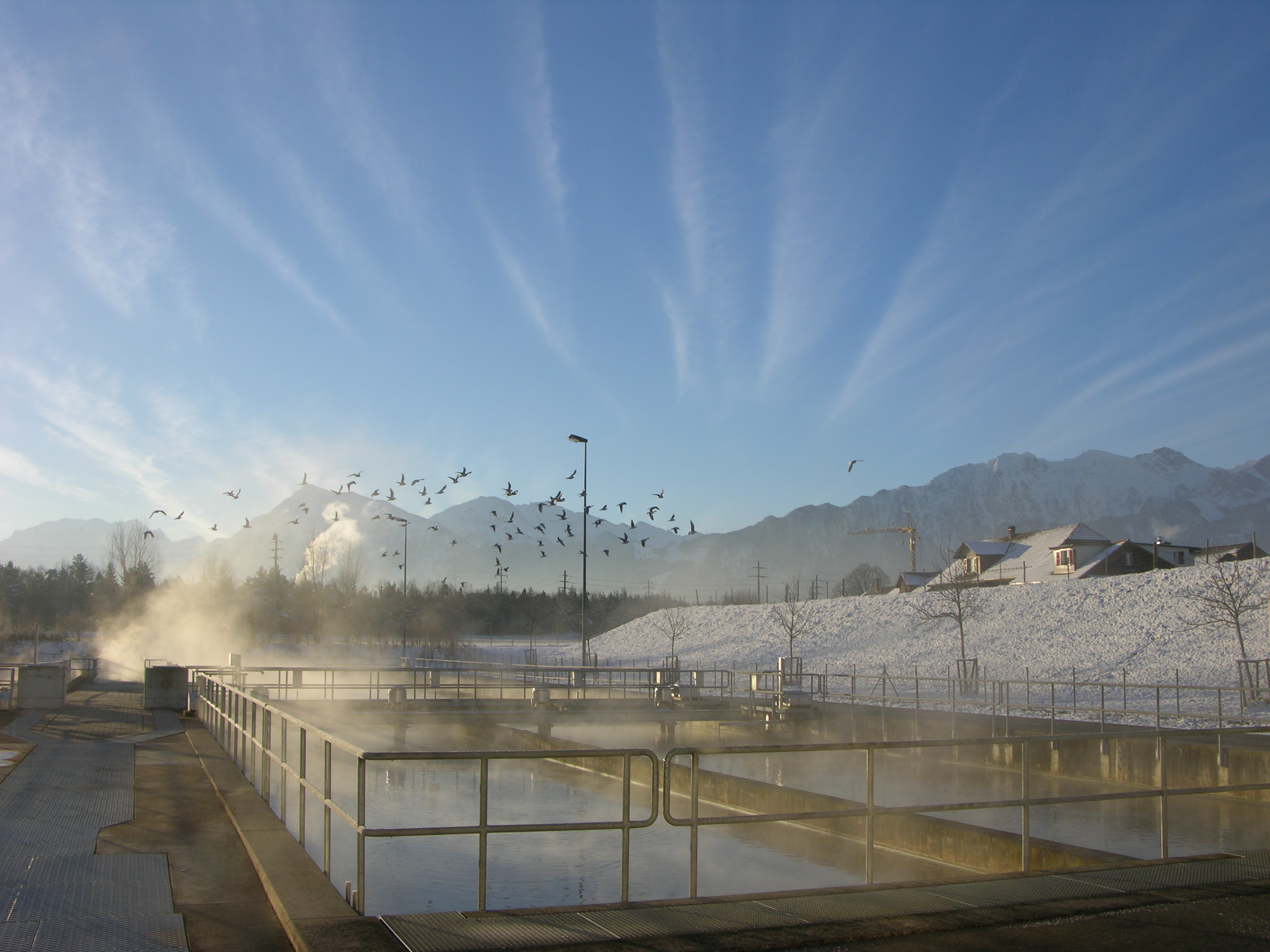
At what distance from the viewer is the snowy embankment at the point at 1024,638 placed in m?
43.2

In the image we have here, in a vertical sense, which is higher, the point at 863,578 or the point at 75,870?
the point at 863,578

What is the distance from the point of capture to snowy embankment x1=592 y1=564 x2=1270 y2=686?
4316 cm

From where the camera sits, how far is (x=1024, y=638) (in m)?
52.3

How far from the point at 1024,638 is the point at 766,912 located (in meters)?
50.0

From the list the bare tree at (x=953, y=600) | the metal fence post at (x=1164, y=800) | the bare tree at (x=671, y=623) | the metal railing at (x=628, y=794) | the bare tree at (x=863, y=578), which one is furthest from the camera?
the bare tree at (x=863, y=578)

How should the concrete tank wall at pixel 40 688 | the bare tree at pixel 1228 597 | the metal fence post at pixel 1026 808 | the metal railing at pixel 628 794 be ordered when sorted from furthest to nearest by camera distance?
the bare tree at pixel 1228 597 → the concrete tank wall at pixel 40 688 → the metal fence post at pixel 1026 808 → the metal railing at pixel 628 794

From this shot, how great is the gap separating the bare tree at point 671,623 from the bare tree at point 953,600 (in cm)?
1694

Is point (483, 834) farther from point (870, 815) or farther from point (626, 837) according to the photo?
point (870, 815)

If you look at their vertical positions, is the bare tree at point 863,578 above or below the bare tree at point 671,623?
above

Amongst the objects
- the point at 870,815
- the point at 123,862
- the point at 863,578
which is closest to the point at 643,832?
the point at 870,815

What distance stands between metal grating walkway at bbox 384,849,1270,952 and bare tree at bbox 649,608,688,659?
60144 millimetres

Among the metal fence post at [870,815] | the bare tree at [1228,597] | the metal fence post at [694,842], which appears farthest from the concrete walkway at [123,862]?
the bare tree at [1228,597]

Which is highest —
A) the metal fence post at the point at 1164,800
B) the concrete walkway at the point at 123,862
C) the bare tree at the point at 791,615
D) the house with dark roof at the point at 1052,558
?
the house with dark roof at the point at 1052,558

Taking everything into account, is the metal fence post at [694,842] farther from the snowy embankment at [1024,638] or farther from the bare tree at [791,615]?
the bare tree at [791,615]
